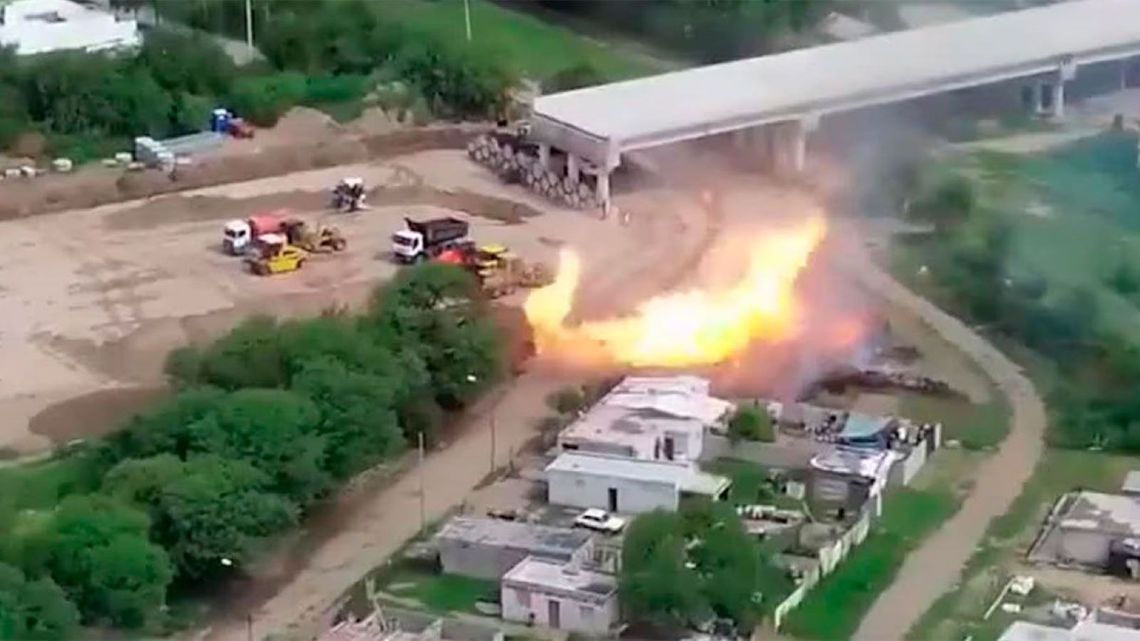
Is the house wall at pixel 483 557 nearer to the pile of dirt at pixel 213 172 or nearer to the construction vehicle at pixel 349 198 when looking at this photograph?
the construction vehicle at pixel 349 198

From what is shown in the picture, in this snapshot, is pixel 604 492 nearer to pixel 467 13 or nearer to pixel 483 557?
pixel 483 557

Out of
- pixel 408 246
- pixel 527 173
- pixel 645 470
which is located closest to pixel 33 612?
pixel 645 470

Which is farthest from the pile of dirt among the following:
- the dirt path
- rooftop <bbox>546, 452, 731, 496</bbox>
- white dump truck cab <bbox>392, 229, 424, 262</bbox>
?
rooftop <bbox>546, 452, 731, 496</bbox>

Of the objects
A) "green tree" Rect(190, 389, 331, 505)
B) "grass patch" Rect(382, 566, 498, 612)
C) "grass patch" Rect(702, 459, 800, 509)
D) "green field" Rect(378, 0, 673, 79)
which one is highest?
"green tree" Rect(190, 389, 331, 505)

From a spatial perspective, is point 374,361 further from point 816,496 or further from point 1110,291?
point 1110,291

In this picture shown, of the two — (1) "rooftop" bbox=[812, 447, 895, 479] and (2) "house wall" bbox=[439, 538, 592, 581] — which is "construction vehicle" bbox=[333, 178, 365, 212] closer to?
(1) "rooftop" bbox=[812, 447, 895, 479]

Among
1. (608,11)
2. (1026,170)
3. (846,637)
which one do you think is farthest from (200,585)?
(608,11)
